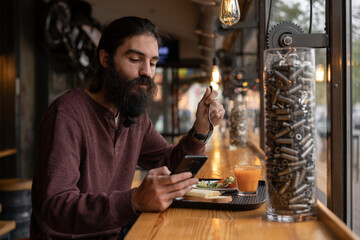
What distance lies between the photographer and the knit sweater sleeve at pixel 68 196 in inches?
51.1

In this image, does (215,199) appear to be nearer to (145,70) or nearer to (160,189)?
(160,189)

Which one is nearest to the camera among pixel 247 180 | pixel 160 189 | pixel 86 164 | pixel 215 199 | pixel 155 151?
pixel 160 189

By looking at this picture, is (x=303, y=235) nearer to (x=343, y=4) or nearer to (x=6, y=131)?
(x=343, y=4)

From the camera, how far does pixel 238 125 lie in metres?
3.74

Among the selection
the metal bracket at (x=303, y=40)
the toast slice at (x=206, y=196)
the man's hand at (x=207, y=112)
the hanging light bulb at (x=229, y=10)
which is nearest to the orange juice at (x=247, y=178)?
the toast slice at (x=206, y=196)

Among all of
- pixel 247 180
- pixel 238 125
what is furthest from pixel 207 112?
pixel 238 125

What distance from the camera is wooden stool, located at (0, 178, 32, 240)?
4098 millimetres

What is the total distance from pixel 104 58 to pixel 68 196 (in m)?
0.84

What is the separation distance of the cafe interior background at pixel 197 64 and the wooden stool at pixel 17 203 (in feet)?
3.51

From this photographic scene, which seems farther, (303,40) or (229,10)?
(229,10)

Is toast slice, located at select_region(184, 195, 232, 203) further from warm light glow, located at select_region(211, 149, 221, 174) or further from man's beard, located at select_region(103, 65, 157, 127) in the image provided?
warm light glow, located at select_region(211, 149, 221, 174)

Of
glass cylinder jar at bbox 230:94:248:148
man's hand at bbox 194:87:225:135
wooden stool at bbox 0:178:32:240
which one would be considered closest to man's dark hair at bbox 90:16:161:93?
man's hand at bbox 194:87:225:135

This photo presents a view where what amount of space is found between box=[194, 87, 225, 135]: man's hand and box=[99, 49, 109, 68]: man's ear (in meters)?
0.50

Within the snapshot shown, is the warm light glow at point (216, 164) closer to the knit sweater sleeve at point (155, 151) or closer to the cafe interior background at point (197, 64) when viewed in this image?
the knit sweater sleeve at point (155, 151)
